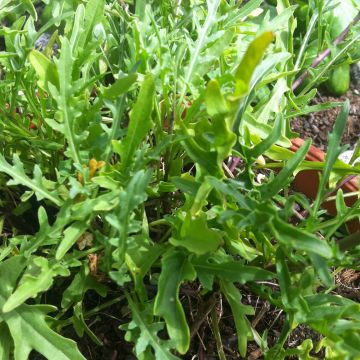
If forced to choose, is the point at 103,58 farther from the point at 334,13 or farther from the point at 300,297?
the point at 334,13

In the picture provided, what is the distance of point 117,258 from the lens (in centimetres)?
65

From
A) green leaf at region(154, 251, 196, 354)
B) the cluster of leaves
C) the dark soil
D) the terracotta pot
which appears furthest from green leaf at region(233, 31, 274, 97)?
the dark soil

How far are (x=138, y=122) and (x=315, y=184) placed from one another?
48 cm

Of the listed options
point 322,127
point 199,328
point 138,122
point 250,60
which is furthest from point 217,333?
point 322,127

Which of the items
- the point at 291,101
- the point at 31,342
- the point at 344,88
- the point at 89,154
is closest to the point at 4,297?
the point at 31,342

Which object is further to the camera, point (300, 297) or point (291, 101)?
point (291, 101)

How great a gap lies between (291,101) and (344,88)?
603 mm

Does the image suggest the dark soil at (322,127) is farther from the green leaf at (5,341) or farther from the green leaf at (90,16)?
the green leaf at (5,341)

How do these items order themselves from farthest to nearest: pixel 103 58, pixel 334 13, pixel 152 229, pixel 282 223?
pixel 334 13 → pixel 103 58 → pixel 152 229 → pixel 282 223

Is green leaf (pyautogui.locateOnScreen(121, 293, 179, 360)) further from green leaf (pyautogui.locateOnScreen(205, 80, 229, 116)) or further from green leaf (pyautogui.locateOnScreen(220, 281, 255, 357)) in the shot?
green leaf (pyautogui.locateOnScreen(205, 80, 229, 116))

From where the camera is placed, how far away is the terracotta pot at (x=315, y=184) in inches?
38.7

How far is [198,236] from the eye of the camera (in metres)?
0.61

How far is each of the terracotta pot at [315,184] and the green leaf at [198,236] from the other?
1.44ft

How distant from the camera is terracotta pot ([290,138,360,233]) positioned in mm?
983
